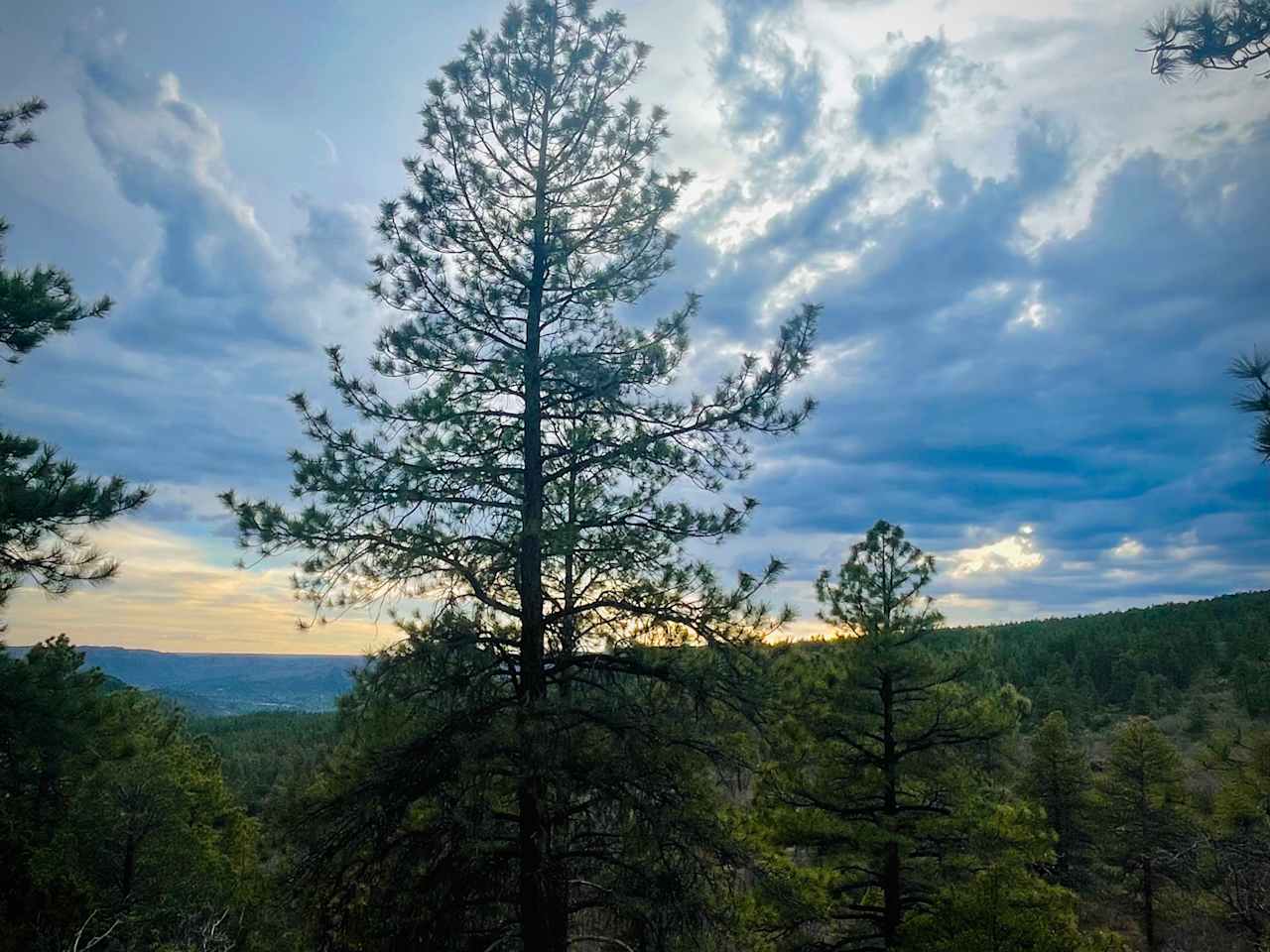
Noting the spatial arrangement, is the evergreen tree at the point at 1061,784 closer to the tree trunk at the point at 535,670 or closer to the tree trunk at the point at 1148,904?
the tree trunk at the point at 1148,904

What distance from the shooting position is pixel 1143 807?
92.5ft

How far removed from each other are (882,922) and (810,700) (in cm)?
420

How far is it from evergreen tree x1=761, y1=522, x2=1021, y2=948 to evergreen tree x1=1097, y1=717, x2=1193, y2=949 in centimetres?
1976

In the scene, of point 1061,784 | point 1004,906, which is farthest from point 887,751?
point 1061,784

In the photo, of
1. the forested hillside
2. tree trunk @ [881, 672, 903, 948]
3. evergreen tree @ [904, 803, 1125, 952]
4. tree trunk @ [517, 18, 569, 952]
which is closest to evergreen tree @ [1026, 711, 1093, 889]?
the forested hillside

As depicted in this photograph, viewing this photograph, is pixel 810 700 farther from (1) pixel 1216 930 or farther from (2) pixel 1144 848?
(1) pixel 1216 930

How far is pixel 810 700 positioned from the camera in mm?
13734

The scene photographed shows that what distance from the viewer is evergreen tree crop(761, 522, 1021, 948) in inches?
516

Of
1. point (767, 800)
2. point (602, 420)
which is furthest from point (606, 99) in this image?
point (767, 800)

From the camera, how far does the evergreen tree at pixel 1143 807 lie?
27.5 meters

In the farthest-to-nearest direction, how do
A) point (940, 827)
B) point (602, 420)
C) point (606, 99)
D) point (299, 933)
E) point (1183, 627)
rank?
point (1183, 627) → point (940, 827) → point (606, 99) → point (602, 420) → point (299, 933)

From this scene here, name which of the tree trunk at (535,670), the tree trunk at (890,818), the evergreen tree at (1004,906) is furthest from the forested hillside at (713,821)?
the tree trunk at (535,670)

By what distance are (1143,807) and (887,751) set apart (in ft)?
72.3

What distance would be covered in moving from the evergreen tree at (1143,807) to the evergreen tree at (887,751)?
64.8 ft
